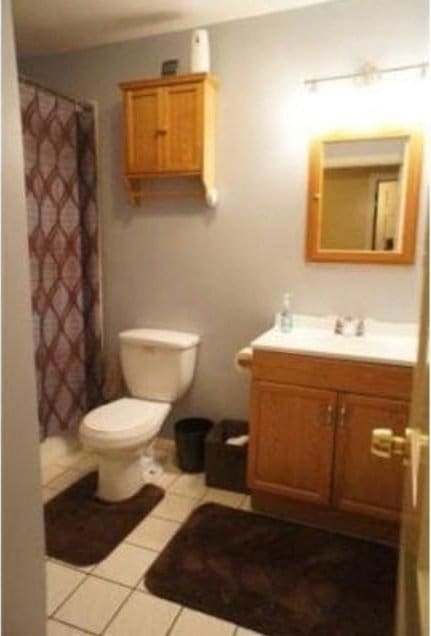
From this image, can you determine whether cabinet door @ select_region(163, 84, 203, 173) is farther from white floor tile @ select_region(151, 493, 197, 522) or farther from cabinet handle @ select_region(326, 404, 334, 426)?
white floor tile @ select_region(151, 493, 197, 522)

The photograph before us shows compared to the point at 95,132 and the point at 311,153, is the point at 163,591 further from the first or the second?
the point at 95,132

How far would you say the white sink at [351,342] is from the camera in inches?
74.4

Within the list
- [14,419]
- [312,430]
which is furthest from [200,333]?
[14,419]

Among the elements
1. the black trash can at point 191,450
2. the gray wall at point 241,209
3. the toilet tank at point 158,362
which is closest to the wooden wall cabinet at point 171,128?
the gray wall at point 241,209

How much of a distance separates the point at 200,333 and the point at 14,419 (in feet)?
6.09

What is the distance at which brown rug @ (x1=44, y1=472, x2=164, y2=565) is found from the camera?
1918mm

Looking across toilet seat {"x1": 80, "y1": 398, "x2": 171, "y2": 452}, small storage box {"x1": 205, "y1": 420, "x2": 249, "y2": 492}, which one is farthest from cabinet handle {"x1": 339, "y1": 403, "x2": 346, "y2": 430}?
toilet seat {"x1": 80, "y1": 398, "x2": 171, "y2": 452}

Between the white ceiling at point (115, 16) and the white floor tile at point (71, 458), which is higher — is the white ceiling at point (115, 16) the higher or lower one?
the higher one

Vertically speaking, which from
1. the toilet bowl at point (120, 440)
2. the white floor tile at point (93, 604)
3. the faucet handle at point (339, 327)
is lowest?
the white floor tile at point (93, 604)

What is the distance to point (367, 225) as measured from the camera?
7.24 ft

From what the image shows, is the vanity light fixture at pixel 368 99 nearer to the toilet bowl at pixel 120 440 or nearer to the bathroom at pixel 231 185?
the bathroom at pixel 231 185

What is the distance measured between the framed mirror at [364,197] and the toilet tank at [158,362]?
2.77ft

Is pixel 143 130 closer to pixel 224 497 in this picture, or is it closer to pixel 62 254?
pixel 62 254

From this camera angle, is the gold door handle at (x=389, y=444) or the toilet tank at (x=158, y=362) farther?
the toilet tank at (x=158, y=362)
